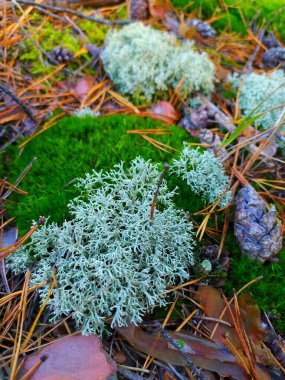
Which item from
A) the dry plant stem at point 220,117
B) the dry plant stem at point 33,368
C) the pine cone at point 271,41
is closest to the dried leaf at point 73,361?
the dry plant stem at point 33,368

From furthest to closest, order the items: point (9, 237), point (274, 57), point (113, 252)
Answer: point (274, 57)
point (9, 237)
point (113, 252)

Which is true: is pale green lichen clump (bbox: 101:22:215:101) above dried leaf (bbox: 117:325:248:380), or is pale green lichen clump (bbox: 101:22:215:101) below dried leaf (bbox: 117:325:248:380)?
above

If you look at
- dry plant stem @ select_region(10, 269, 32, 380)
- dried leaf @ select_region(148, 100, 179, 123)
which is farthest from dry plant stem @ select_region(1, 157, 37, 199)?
dried leaf @ select_region(148, 100, 179, 123)

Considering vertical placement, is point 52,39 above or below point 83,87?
above

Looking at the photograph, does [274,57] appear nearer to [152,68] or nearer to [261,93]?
[261,93]

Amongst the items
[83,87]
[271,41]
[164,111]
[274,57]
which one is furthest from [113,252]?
[271,41]

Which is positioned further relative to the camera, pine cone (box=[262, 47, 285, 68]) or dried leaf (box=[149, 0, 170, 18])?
dried leaf (box=[149, 0, 170, 18])

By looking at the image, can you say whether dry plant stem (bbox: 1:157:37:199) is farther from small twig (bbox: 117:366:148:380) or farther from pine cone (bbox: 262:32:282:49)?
pine cone (bbox: 262:32:282:49)

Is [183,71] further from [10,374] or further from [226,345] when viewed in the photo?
[10,374]
